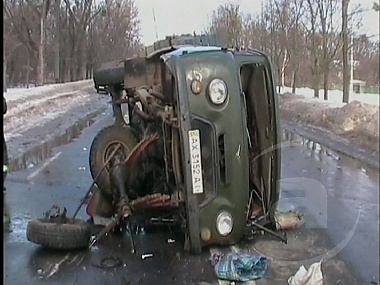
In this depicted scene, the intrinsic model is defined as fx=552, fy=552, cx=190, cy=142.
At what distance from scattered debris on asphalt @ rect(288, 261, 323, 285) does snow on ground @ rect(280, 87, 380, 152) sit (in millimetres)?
637

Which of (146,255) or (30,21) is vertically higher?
(30,21)

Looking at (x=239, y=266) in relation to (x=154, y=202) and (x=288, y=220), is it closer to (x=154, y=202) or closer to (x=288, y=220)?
(x=154, y=202)

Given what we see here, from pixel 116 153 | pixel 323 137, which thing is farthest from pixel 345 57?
pixel 116 153

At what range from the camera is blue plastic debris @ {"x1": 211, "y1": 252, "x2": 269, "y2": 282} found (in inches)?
108

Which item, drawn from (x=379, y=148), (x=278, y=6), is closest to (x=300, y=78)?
(x=278, y=6)

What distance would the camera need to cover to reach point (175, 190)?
10.5 ft

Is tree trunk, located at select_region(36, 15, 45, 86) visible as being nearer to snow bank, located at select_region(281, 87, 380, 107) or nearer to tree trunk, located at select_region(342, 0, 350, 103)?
snow bank, located at select_region(281, 87, 380, 107)

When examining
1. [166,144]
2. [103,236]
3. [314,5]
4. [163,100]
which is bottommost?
[103,236]

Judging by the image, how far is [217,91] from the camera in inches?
117

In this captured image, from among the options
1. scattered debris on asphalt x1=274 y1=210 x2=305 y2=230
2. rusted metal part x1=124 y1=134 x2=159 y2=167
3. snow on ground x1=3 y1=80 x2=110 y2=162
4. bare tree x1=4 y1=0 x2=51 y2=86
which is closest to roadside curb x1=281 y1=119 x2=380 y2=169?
scattered debris on asphalt x1=274 y1=210 x2=305 y2=230

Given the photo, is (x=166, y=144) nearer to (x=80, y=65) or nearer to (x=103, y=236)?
(x=103, y=236)

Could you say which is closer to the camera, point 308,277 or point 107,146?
point 308,277

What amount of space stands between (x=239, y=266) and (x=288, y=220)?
1.00 metres

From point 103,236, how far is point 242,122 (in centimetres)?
120
